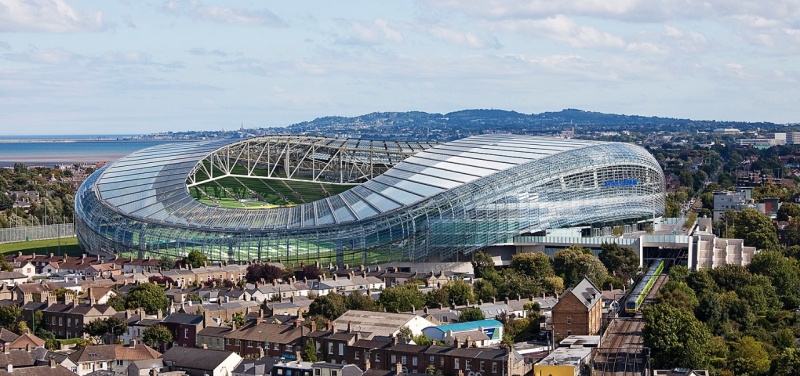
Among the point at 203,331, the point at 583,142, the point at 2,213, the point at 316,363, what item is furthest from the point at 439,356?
the point at 2,213

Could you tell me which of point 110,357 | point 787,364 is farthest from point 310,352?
point 787,364

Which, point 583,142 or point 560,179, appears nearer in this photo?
point 560,179

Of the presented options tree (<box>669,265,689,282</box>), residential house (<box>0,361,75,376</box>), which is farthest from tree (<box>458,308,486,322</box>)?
residential house (<box>0,361,75,376</box>)

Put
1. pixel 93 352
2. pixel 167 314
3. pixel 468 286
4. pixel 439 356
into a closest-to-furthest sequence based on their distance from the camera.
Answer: pixel 439 356 → pixel 93 352 → pixel 167 314 → pixel 468 286

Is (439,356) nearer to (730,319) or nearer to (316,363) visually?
(316,363)

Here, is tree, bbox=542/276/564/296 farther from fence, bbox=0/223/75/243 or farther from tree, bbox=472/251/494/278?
fence, bbox=0/223/75/243

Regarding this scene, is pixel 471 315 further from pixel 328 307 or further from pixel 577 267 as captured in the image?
pixel 577 267
